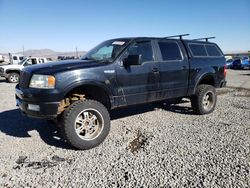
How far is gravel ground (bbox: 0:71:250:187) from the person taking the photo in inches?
125

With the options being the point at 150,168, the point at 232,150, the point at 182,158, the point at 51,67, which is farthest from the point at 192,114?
the point at 51,67

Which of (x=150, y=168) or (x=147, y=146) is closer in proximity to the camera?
(x=150, y=168)

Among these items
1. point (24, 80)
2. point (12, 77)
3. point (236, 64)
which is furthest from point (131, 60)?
point (236, 64)

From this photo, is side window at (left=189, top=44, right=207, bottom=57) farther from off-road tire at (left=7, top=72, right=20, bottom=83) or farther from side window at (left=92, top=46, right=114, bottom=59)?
off-road tire at (left=7, top=72, right=20, bottom=83)

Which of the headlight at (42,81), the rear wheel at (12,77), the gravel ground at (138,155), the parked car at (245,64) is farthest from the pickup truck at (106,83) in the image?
the parked car at (245,64)

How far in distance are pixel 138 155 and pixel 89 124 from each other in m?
1.06

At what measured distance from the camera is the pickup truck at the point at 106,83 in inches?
158

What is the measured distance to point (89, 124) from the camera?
4387mm

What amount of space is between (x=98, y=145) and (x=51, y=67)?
1587mm

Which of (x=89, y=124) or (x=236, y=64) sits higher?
(x=236, y=64)

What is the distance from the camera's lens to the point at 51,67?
419cm

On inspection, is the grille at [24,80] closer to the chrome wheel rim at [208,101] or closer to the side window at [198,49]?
the side window at [198,49]

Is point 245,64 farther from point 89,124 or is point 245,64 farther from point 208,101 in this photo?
point 89,124

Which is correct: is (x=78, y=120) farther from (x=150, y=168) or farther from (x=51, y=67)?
(x=150, y=168)
